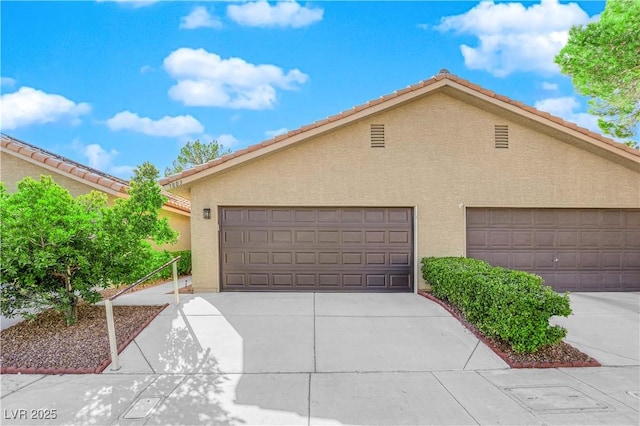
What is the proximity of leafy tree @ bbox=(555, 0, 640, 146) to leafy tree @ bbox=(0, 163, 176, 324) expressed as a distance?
11652mm

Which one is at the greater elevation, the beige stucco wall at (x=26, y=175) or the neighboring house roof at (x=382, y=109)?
the neighboring house roof at (x=382, y=109)

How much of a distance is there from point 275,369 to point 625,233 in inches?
392

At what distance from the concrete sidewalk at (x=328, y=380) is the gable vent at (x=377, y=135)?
14.1 feet

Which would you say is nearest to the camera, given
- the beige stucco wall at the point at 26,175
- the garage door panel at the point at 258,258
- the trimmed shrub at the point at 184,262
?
the garage door panel at the point at 258,258

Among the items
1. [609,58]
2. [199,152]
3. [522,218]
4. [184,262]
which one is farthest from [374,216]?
[199,152]

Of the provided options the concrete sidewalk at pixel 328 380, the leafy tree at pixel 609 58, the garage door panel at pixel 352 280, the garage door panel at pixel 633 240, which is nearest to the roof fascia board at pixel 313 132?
the concrete sidewalk at pixel 328 380

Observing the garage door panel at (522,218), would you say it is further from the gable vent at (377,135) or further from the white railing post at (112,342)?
the white railing post at (112,342)

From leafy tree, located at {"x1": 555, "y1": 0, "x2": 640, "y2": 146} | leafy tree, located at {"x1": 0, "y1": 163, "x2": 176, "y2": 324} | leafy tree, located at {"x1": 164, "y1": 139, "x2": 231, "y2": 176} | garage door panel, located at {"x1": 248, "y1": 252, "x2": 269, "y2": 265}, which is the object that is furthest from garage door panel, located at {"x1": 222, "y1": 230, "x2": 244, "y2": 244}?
leafy tree, located at {"x1": 164, "y1": 139, "x2": 231, "y2": 176}

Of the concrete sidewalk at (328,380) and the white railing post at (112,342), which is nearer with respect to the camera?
the concrete sidewalk at (328,380)

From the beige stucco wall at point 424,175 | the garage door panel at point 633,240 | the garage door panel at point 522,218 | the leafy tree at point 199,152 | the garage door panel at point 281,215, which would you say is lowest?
the garage door panel at point 633,240

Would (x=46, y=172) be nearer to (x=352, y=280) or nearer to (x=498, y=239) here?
(x=352, y=280)

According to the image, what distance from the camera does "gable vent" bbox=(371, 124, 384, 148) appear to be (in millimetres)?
8062

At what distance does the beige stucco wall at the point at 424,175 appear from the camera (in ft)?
26.3

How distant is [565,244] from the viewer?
834cm
